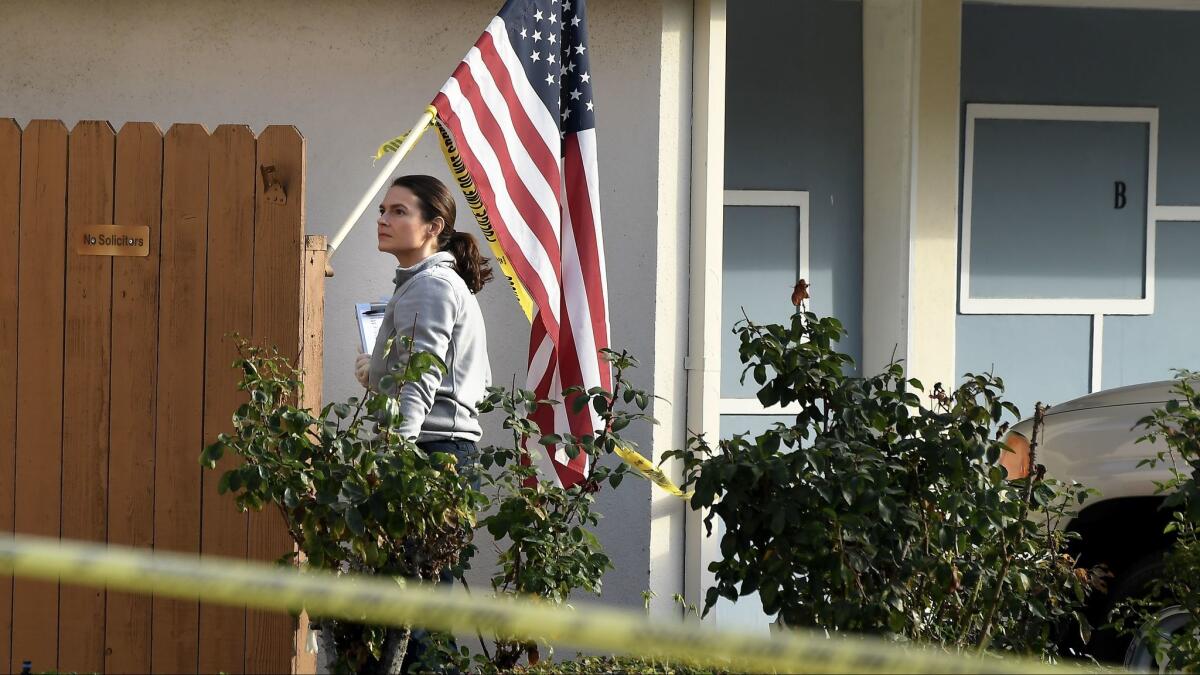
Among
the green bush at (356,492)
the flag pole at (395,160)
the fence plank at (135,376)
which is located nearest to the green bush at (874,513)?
the green bush at (356,492)

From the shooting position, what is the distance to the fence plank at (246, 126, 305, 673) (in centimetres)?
448

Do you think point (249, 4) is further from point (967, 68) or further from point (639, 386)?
point (967, 68)

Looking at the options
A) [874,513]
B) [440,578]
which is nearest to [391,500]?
[440,578]

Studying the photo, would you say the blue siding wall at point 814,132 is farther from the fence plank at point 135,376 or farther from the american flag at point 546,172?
the fence plank at point 135,376

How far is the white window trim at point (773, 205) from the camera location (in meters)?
7.22

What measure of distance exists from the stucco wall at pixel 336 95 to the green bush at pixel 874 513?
2.00 m

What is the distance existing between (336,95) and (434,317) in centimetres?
Result: 178

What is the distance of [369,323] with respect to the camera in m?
5.04

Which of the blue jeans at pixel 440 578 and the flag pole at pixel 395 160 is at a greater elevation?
the flag pole at pixel 395 160

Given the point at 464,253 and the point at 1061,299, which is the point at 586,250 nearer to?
the point at 464,253

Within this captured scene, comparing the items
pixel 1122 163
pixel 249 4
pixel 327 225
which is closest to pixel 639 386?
pixel 327 225

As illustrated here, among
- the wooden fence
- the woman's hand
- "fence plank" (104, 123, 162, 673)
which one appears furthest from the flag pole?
"fence plank" (104, 123, 162, 673)

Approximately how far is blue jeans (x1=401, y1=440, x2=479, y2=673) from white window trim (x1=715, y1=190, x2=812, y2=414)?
2847 millimetres

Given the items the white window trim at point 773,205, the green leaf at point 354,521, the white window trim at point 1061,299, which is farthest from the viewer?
the white window trim at point 1061,299
